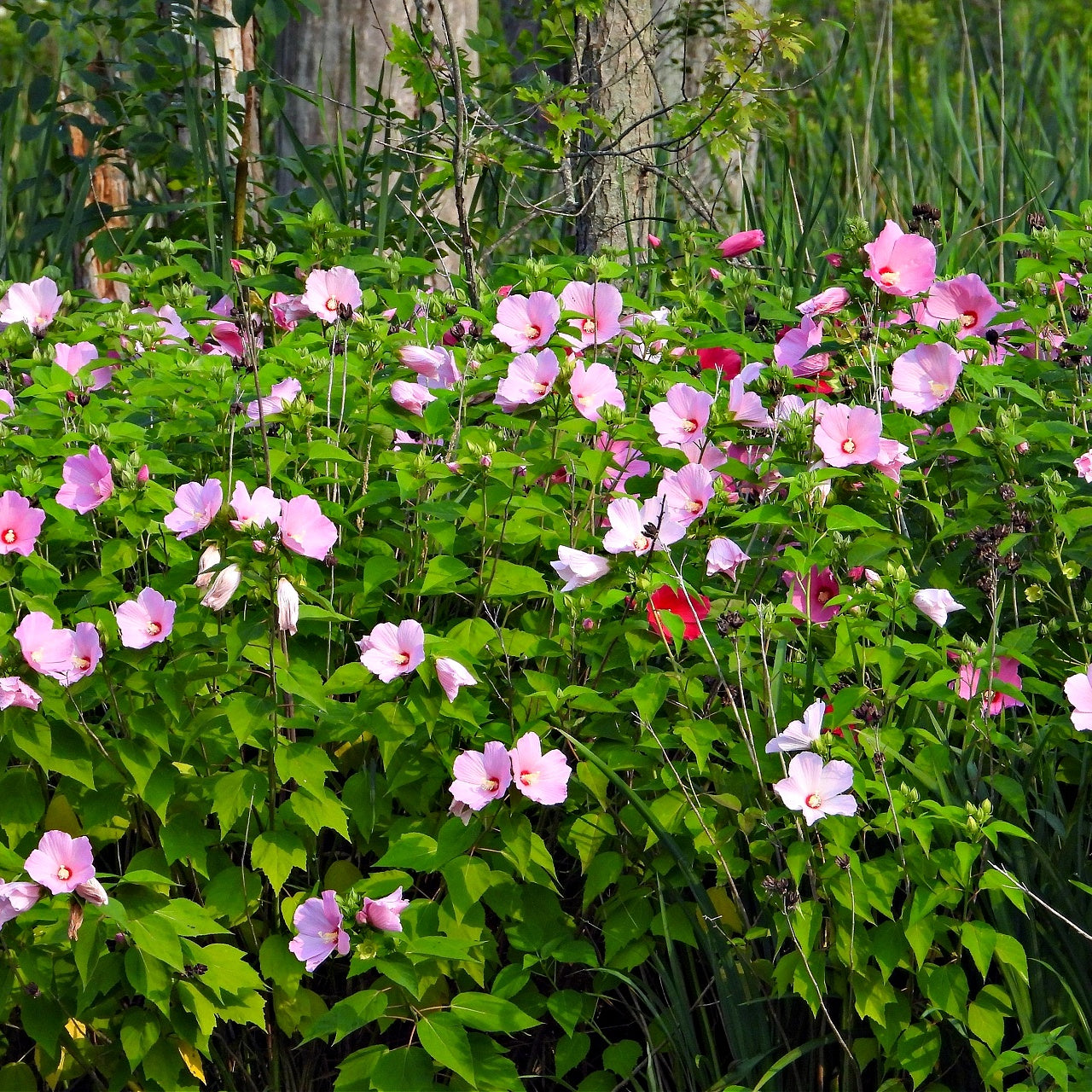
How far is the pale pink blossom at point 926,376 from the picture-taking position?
214cm

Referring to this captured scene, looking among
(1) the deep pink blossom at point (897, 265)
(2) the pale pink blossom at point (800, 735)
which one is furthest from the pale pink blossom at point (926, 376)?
(2) the pale pink blossom at point (800, 735)

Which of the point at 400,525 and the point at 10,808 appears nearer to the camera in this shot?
the point at 10,808

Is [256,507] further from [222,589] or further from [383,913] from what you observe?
[383,913]

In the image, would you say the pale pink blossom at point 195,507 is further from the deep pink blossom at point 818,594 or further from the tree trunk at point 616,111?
the tree trunk at point 616,111

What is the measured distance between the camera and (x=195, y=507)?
1.76m

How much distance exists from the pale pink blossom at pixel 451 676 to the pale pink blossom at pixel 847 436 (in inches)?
25.0

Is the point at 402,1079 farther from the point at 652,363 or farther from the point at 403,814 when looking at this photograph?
the point at 652,363

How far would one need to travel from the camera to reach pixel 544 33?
372 centimetres

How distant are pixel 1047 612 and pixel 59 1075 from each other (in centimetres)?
173

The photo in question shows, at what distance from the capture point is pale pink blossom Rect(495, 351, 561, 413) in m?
2.02

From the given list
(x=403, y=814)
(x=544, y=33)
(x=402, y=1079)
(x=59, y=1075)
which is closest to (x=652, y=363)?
(x=403, y=814)

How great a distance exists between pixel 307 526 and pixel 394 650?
20 centimetres

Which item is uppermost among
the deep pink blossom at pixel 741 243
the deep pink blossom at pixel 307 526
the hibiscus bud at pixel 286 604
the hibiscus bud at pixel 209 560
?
the deep pink blossom at pixel 741 243

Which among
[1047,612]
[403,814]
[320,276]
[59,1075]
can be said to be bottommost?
[59,1075]
